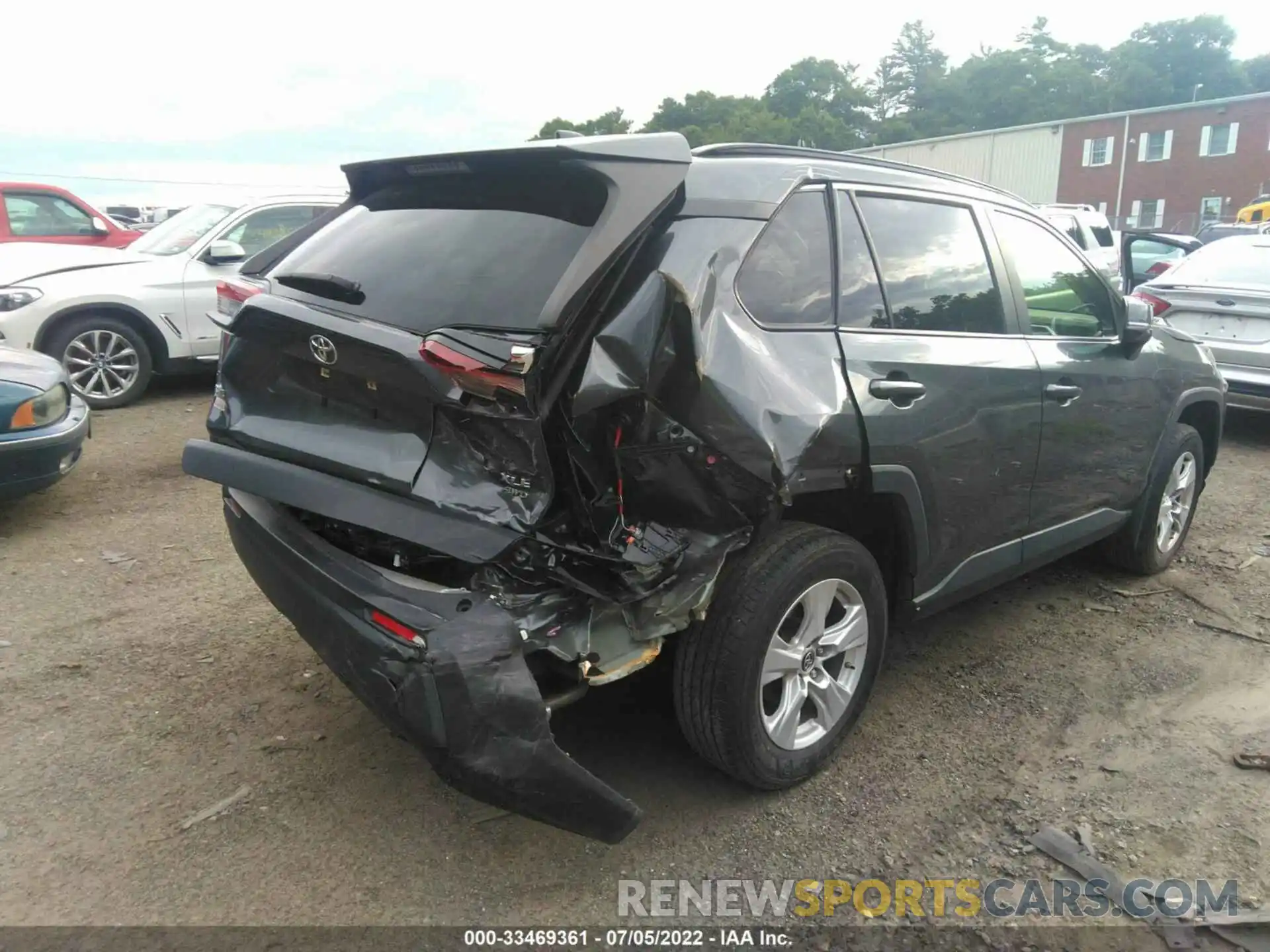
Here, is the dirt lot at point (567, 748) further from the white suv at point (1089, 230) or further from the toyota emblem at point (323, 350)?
the white suv at point (1089, 230)

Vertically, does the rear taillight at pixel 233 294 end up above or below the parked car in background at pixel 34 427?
above

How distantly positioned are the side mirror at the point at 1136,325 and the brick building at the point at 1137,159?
142 ft

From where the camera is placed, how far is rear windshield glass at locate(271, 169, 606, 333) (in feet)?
7.95

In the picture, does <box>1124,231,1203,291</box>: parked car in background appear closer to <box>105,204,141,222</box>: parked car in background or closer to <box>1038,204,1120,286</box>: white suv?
<box>1038,204,1120,286</box>: white suv

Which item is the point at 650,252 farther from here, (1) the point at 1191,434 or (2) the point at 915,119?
(2) the point at 915,119

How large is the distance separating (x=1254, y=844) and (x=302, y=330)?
317cm

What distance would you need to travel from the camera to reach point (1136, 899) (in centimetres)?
254

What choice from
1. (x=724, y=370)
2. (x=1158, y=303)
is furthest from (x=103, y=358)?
(x=1158, y=303)

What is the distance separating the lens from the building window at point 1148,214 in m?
42.9

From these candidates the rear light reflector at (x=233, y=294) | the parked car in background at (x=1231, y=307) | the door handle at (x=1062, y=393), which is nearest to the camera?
the rear light reflector at (x=233, y=294)

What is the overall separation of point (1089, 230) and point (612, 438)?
38.7 feet

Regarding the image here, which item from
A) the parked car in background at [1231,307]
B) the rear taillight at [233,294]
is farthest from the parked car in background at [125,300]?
the parked car in background at [1231,307]

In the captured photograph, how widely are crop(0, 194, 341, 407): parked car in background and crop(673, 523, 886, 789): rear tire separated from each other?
603 cm

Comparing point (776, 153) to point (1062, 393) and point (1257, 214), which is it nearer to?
point (1062, 393)
